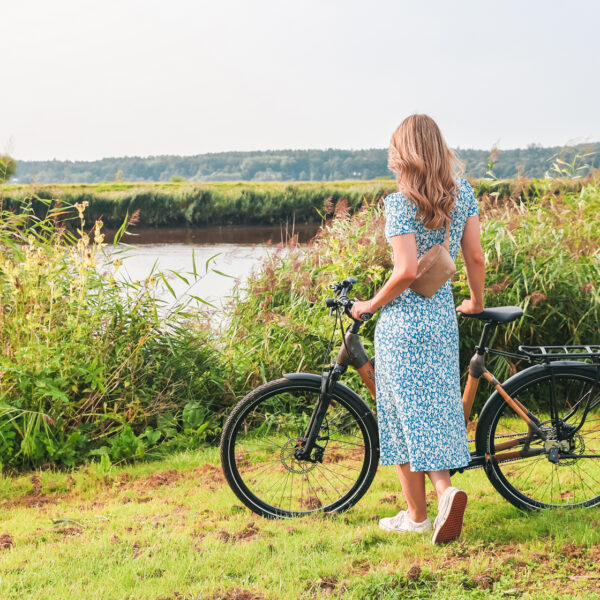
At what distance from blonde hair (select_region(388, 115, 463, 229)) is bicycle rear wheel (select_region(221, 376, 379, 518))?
99 centimetres

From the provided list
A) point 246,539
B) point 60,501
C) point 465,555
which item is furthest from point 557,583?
point 60,501

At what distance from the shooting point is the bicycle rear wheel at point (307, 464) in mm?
3406

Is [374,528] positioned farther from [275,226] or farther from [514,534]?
[275,226]

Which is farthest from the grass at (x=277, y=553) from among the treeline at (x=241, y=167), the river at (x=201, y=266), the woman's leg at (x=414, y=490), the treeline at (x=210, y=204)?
the treeline at (x=210, y=204)

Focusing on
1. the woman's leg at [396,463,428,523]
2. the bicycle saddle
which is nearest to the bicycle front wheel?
the bicycle saddle

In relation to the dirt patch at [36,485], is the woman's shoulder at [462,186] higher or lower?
higher

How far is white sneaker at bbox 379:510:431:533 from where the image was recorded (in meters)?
3.23

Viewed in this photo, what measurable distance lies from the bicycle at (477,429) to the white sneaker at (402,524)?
9.7 inches

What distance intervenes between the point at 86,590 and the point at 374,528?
1.30 meters

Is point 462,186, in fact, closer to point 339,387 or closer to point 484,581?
point 339,387

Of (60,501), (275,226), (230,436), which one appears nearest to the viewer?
(230,436)

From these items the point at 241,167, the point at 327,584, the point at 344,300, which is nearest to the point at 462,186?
the point at 344,300

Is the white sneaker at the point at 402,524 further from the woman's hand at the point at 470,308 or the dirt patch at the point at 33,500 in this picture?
the dirt patch at the point at 33,500

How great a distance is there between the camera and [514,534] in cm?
323
